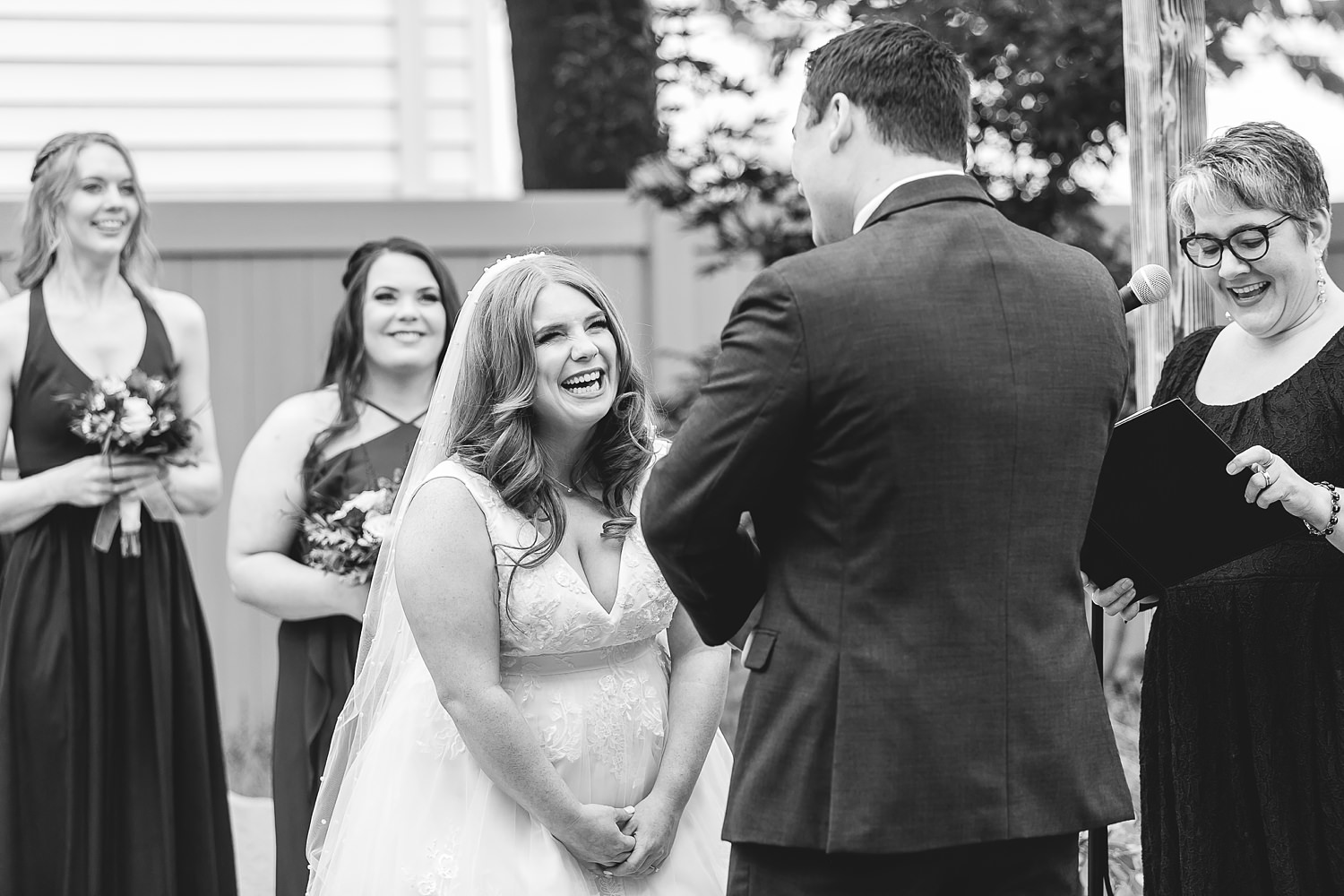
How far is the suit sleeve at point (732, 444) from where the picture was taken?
226cm

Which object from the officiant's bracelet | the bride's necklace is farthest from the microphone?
the bride's necklace

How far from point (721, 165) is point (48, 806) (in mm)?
3332

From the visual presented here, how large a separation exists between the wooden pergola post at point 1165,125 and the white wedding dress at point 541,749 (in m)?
1.55

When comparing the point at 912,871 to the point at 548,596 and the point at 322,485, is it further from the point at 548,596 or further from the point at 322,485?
the point at 322,485

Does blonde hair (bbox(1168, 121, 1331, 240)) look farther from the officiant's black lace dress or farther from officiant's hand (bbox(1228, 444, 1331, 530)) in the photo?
officiant's hand (bbox(1228, 444, 1331, 530))

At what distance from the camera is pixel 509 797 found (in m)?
3.02

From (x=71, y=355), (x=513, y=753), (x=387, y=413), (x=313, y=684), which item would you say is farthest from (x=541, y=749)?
(x=71, y=355)

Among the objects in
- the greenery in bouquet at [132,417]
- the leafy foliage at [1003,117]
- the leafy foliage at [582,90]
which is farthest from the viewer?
the leafy foliage at [582,90]

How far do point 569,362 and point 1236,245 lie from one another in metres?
1.35

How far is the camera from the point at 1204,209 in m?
3.15

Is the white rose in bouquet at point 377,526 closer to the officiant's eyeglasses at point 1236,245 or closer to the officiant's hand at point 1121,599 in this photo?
the officiant's hand at point 1121,599

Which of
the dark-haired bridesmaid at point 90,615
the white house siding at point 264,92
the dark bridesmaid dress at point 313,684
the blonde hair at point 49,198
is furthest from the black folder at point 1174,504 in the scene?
the white house siding at point 264,92

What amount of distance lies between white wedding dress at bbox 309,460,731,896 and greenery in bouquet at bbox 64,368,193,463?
170 cm

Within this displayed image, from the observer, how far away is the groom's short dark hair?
2.39 meters
